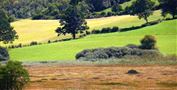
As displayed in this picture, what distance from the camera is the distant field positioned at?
145 metres

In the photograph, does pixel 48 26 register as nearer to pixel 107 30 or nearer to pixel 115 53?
pixel 107 30

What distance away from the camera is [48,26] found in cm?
16638

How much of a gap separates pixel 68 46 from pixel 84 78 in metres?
49.2

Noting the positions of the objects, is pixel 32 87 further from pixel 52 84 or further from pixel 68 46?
pixel 68 46

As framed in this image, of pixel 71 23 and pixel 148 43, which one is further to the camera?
pixel 71 23

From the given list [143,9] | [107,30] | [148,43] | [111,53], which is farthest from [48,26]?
[111,53]

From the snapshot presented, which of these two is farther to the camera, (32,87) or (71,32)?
(71,32)

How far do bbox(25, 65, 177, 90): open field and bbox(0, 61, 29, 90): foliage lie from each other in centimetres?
459

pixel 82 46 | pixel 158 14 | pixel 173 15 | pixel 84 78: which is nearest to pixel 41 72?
pixel 84 78

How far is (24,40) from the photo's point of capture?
14462 centimetres

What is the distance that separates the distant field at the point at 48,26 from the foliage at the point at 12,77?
87.2 meters

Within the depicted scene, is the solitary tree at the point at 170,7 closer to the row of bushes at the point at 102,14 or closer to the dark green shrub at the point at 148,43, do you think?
the dark green shrub at the point at 148,43

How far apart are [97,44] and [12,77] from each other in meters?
62.9

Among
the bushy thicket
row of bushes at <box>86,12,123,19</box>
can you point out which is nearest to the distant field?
row of bushes at <box>86,12,123,19</box>
